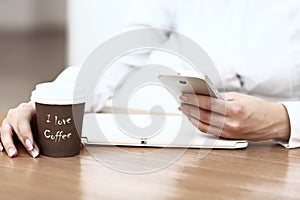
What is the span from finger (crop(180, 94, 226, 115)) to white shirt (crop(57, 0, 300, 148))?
0.34 meters

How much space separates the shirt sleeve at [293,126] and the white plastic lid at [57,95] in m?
0.48

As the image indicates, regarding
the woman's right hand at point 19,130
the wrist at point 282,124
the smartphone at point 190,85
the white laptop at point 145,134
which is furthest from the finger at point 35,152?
the wrist at point 282,124

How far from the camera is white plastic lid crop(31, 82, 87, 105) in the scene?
0.97 metres

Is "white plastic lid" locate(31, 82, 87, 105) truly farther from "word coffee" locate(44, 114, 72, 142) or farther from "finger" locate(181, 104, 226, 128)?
"finger" locate(181, 104, 226, 128)

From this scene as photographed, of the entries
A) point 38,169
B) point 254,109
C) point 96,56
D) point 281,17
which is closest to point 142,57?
point 96,56

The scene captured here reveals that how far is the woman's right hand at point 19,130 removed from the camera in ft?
3.37

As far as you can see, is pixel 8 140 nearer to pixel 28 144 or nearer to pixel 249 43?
pixel 28 144

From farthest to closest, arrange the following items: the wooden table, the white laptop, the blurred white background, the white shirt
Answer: the blurred white background
the white shirt
the white laptop
the wooden table

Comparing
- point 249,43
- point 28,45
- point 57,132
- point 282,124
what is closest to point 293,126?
point 282,124

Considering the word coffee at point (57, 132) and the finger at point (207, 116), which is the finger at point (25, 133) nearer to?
the word coffee at point (57, 132)

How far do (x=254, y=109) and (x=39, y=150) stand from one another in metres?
0.48

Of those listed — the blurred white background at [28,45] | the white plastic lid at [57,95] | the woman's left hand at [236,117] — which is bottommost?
the blurred white background at [28,45]

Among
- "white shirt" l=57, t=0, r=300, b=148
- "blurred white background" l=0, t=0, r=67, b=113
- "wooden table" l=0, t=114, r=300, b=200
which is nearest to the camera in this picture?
"wooden table" l=0, t=114, r=300, b=200

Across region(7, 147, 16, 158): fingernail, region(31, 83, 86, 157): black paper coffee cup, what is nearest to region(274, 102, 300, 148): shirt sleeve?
region(31, 83, 86, 157): black paper coffee cup
